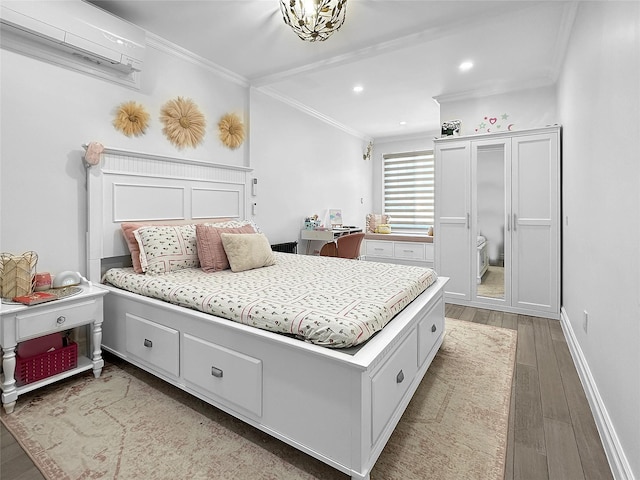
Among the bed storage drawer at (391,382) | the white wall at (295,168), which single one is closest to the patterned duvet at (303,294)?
the bed storage drawer at (391,382)

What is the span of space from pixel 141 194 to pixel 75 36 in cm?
115

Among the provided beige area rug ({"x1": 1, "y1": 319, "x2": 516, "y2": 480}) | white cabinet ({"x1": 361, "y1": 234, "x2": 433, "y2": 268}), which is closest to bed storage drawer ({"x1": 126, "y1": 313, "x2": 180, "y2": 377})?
beige area rug ({"x1": 1, "y1": 319, "x2": 516, "y2": 480})

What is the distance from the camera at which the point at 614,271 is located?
150 cm

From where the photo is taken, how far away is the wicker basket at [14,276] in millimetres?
1953

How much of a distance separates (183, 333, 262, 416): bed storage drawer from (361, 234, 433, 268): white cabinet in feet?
14.6

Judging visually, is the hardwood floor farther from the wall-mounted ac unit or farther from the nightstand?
the wall-mounted ac unit

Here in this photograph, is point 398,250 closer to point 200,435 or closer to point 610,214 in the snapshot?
point 610,214

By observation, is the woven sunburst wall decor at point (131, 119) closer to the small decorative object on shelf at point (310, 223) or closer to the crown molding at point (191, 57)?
the crown molding at point (191, 57)

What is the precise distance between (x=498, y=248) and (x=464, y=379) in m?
2.09

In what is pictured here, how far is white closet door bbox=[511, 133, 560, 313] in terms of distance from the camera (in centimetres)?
342

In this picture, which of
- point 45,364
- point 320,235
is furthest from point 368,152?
point 45,364

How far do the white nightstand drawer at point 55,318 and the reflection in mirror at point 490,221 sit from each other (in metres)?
3.77

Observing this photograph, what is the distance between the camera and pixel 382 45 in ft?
9.84

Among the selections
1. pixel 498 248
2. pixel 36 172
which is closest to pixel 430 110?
pixel 498 248
